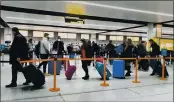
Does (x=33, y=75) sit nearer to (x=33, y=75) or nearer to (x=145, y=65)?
(x=33, y=75)

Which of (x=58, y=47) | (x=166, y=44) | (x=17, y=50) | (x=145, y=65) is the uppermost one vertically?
(x=166, y=44)

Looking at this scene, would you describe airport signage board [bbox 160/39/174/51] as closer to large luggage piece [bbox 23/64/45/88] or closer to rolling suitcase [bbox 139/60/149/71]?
rolling suitcase [bbox 139/60/149/71]

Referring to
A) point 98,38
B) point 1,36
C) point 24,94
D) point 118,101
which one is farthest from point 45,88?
point 98,38

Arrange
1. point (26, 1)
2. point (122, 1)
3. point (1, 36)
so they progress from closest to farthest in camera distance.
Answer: point (122, 1) < point (26, 1) < point (1, 36)

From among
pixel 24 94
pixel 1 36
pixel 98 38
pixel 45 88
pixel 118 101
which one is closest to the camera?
pixel 118 101

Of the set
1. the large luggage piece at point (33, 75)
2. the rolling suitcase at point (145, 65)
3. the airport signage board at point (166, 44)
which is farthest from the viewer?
the airport signage board at point (166, 44)

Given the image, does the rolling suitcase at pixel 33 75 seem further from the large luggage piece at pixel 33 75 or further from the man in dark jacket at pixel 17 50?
the man in dark jacket at pixel 17 50

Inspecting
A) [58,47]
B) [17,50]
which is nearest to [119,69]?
[58,47]

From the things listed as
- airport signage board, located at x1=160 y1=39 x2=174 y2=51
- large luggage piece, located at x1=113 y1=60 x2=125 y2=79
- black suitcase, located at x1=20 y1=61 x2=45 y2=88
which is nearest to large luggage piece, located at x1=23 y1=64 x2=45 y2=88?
black suitcase, located at x1=20 y1=61 x2=45 y2=88

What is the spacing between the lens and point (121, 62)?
641 cm

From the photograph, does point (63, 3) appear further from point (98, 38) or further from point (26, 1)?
point (98, 38)

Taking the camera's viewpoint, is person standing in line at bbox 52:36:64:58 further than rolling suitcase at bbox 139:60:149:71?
No

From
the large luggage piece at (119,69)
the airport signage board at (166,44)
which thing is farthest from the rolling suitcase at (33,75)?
the airport signage board at (166,44)

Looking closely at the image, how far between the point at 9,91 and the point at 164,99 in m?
3.59
